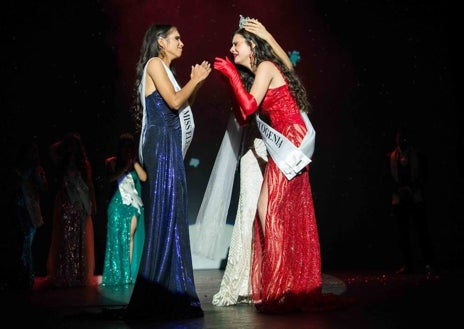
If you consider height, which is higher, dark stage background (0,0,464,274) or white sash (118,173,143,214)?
dark stage background (0,0,464,274)

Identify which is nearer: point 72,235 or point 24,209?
point 24,209

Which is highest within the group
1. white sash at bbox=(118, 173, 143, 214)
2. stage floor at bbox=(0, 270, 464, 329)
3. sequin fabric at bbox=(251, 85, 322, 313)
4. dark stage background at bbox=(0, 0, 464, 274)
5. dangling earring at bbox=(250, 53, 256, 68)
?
dark stage background at bbox=(0, 0, 464, 274)

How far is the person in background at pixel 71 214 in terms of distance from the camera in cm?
616

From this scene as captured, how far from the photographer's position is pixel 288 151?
370 cm

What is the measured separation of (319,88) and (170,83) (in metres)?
4.33

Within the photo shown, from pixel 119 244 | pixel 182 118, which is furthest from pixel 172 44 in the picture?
pixel 119 244

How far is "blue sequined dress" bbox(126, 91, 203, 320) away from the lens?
3.45 metres

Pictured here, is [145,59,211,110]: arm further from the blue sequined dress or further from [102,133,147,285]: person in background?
[102,133,147,285]: person in background

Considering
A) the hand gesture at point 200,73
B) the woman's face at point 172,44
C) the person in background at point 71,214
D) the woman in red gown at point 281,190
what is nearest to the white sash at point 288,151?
the woman in red gown at point 281,190

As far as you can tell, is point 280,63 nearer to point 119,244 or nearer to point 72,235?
point 119,244

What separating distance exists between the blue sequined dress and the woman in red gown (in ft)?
1.23

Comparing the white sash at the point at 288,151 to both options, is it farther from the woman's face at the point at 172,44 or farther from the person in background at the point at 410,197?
the person in background at the point at 410,197

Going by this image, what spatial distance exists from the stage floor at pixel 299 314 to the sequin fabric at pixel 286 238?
0.19m

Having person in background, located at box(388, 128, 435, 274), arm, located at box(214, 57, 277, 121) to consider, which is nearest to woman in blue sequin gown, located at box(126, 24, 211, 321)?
arm, located at box(214, 57, 277, 121)
